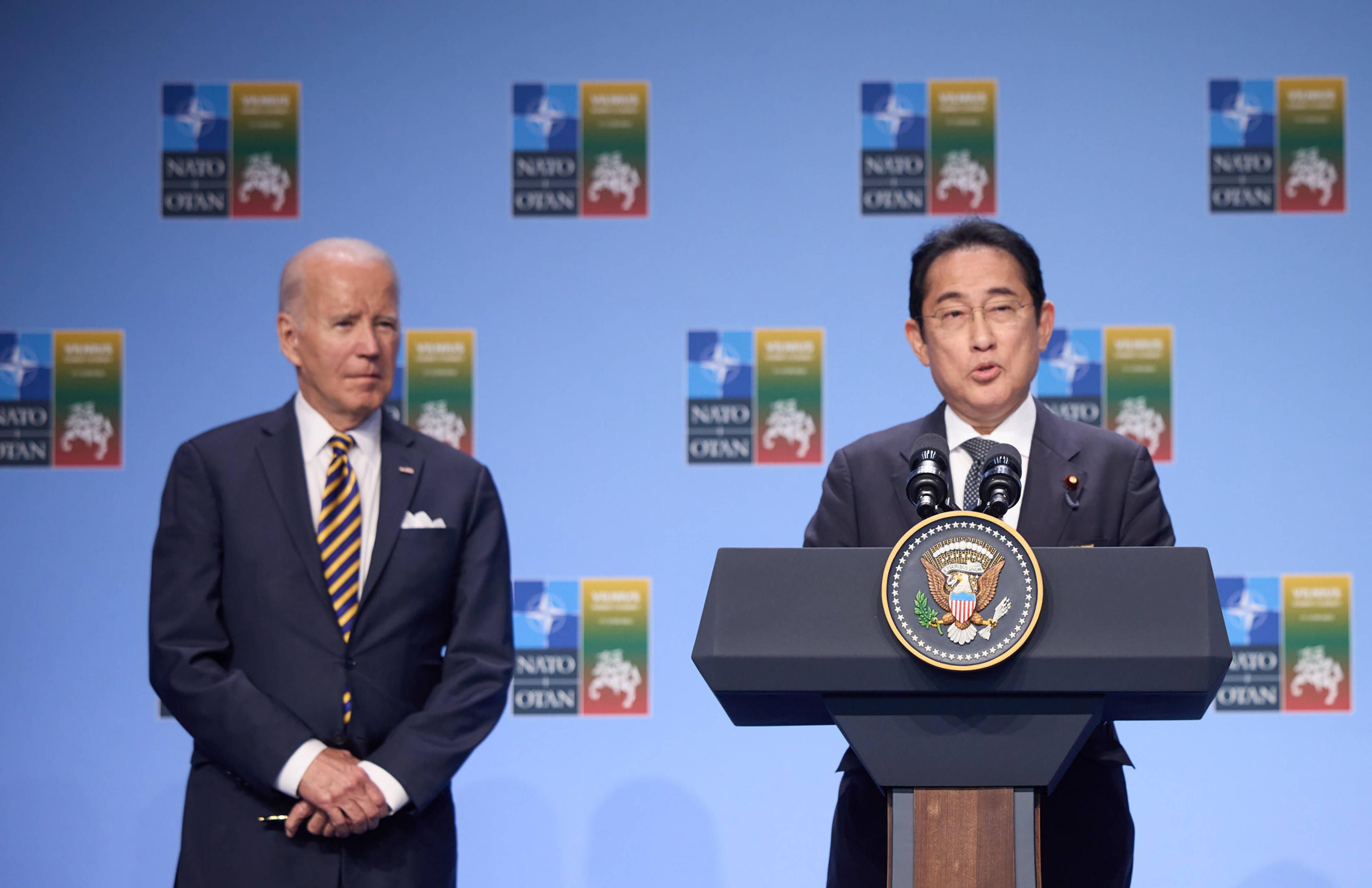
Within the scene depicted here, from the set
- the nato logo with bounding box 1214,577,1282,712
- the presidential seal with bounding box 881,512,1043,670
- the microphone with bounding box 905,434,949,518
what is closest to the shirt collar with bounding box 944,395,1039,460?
the microphone with bounding box 905,434,949,518

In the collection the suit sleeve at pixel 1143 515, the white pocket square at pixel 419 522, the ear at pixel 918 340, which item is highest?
the ear at pixel 918 340

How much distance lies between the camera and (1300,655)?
3.35 metres

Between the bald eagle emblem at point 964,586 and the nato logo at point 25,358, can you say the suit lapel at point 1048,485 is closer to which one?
the bald eagle emblem at point 964,586

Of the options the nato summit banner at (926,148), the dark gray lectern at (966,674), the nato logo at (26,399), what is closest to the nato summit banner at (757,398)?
the nato summit banner at (926,148)

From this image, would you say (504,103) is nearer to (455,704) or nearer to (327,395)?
(327,395)

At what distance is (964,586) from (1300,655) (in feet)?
8.06

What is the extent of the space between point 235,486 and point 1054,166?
7.60ft

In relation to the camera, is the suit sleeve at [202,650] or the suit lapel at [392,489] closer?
the suit sleeve at [202,650]

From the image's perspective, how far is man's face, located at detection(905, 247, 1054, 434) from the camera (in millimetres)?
1884

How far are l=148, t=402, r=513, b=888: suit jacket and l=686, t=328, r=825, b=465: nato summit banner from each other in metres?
1.25

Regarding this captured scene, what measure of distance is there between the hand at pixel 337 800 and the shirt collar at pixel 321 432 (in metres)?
0.53

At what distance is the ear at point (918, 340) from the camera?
6.52 ft

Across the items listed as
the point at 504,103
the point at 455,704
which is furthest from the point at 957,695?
the point at 504,103

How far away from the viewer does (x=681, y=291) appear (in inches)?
136
